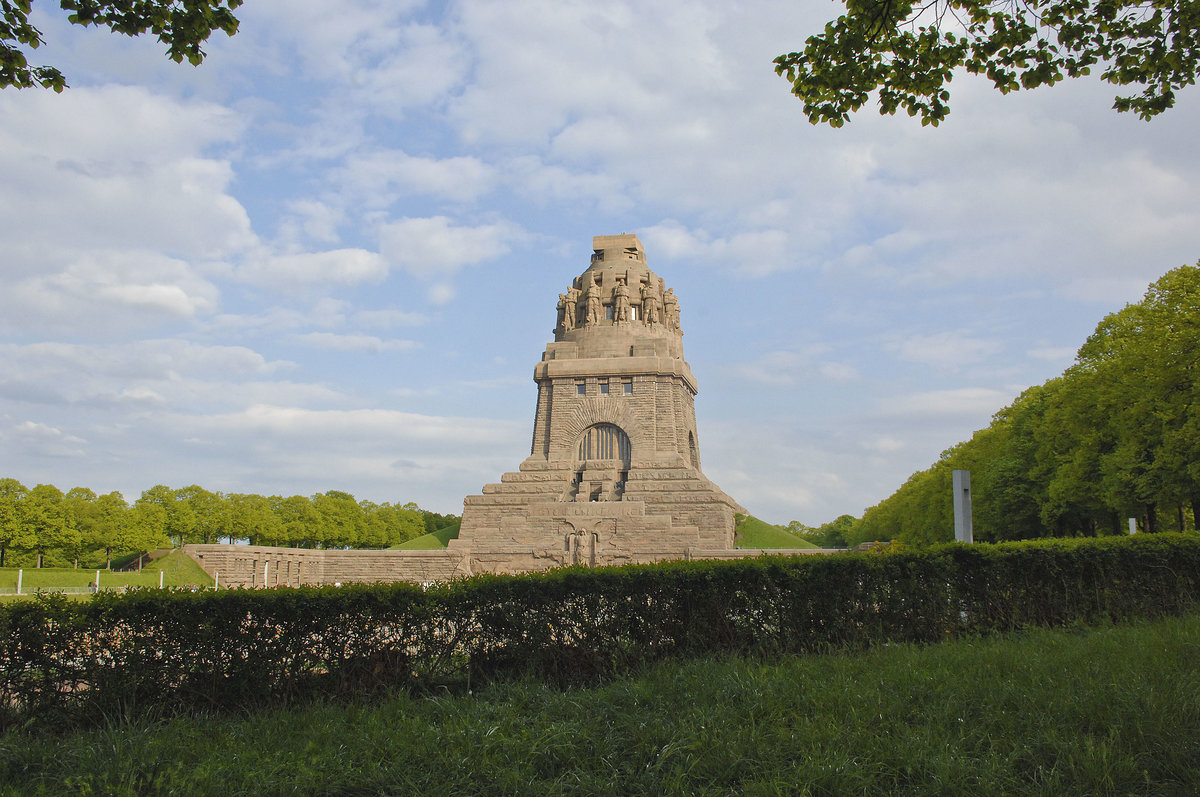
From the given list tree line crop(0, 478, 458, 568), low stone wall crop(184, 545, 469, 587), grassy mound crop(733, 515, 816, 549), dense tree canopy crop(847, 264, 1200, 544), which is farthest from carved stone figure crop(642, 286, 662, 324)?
tree line crop(0, 478, 458, 568)

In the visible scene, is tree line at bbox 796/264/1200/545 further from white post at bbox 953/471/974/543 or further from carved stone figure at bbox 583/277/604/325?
carved stone figure at bbox 583/277/604/325

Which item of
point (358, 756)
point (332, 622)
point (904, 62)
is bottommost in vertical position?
point (358, 756)

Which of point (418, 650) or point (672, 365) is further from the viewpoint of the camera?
point (672, 365)

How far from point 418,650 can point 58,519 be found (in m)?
37.9

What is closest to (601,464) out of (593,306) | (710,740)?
(593,306)

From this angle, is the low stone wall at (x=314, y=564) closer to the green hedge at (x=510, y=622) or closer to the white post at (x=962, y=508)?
the white post at (x=962, y=508)

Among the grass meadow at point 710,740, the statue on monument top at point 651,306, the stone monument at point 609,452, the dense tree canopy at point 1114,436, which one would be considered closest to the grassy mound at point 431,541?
the stone monument at point 609,452

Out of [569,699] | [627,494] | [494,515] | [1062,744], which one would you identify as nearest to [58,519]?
[494,515]

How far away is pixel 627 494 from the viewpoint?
35.5m

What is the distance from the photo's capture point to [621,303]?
4172 cm

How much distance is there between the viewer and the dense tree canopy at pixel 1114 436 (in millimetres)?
21875

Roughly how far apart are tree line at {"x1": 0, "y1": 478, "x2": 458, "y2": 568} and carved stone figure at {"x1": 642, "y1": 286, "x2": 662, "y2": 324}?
26.8m

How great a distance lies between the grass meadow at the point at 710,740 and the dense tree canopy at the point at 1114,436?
8315 mm

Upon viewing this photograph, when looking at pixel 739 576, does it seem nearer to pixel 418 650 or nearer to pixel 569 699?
pixel 569 699
